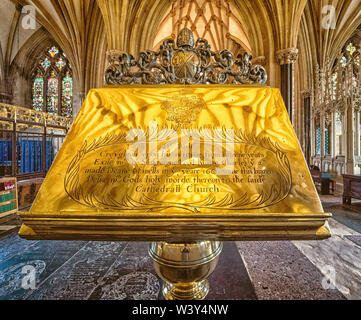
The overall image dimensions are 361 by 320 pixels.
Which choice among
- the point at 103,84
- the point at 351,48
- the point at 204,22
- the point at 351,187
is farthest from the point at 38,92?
the point at 351,48

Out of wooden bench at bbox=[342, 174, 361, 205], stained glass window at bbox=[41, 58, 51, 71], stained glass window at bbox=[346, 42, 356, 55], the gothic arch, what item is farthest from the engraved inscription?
stained glass window at bbox=[346, 42, 356, 55]

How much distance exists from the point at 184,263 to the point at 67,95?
14199 millimetres

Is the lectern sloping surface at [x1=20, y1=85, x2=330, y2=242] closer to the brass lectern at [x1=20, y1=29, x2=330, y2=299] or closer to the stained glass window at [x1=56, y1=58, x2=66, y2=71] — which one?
the brass lectern at [x1=20, y1=29, x2=330, y2=299]

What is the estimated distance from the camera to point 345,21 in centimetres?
954

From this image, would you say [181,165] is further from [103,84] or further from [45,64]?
[45,64]

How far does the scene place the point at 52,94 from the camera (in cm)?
1216

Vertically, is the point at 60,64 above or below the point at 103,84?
above

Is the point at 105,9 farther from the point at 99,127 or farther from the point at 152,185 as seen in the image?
the point at 152,185

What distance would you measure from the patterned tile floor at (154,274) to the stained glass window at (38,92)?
41.0 feet

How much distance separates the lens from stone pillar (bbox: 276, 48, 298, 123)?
5.61 m

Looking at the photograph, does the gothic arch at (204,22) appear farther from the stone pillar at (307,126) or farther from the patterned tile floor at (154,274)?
the patterned tile floor at (154,274)

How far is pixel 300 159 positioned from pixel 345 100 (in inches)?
271

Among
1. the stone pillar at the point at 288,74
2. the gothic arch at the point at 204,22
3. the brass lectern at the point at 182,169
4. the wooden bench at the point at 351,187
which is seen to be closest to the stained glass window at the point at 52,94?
the gothic arch at the point at 204,22

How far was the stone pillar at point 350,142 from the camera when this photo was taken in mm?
5543
